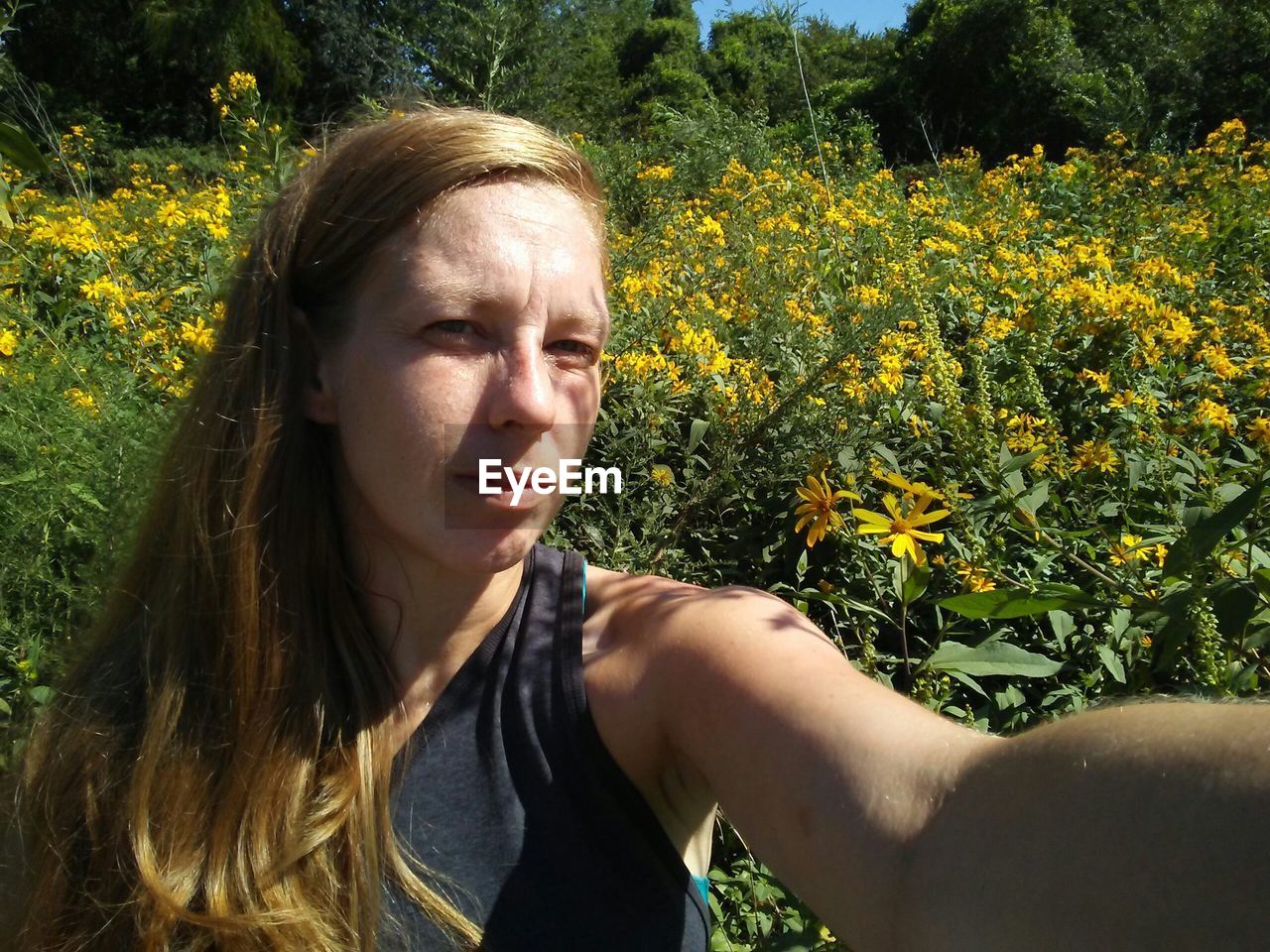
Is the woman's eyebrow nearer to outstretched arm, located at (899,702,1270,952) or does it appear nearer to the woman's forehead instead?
the woman's forehead

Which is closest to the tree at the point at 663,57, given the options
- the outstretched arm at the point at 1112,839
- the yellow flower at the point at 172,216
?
the yellow flower at the point at 172,216

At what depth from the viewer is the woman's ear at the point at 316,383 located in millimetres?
1094

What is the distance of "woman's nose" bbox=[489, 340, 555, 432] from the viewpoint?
3.16ft

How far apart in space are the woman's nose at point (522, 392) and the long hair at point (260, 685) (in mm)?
207

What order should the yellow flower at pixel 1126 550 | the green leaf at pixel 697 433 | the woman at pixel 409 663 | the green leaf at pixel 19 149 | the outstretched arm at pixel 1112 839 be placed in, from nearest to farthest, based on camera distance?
the outstretched arm at pixel 1112 839
the woman at pixel 409 663
the green leaf at pixel 19 149
the yellow flower at pixel 1126 550
the green leaf at pixel 697 433

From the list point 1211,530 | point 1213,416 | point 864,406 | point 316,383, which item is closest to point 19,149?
point 316,383

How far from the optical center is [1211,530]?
119 centimetres

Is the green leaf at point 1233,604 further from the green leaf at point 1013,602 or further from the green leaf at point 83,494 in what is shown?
the green leaf at point 83,494

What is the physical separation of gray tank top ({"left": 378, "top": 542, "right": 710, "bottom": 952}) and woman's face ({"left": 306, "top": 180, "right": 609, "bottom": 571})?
0.65 feet

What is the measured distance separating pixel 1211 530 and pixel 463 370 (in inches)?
38.0

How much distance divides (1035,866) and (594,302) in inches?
29.7

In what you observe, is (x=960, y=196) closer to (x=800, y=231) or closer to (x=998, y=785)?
(x=800, y=231)

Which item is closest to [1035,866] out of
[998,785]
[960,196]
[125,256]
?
[998,785]

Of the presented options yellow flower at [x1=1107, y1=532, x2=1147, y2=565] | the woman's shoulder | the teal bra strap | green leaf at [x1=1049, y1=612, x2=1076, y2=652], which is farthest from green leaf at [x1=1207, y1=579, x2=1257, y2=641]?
the teal bra strap
